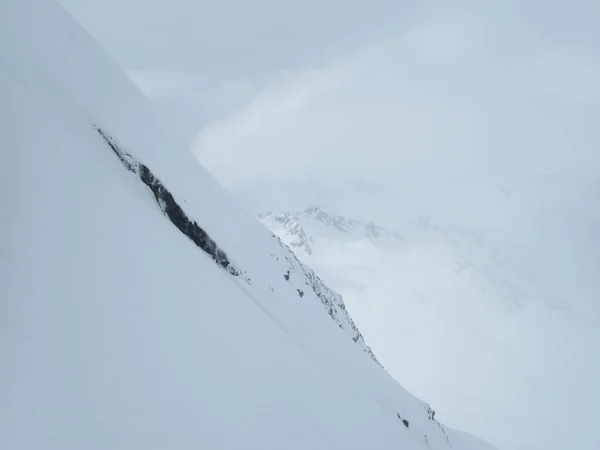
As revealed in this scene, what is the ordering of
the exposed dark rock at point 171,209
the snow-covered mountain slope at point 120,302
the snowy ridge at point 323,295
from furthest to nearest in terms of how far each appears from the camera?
the snowy ridge at point 323,295, the exposed dark rock at point 171,209, the snow-covered mountain slope at point 120,302

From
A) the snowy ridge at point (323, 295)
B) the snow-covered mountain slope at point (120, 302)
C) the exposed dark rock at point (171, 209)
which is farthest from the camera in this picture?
the snowy ridge at point (323, 295)

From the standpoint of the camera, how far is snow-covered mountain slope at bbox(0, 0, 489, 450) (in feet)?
23.9

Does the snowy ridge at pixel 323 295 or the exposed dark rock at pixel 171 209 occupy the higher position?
the snowy ridge at pixel 323 295

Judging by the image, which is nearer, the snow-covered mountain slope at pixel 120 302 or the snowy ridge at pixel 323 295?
the snow-covered mountain slope at pixel 120 302

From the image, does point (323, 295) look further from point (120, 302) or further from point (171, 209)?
point (120, 302)

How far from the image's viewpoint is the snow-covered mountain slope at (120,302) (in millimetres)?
7277

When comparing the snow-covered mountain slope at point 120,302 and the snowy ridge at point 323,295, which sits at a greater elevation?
the snowy ridge at point 323,295

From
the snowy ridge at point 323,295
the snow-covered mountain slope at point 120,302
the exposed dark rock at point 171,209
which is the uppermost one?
the snowy ridge at point 323,295

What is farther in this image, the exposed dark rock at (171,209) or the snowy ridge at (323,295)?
the snowy ridge at (323,295)

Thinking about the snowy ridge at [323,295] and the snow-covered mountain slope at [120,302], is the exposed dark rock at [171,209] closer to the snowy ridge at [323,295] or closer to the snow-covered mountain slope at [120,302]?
the snow-covered mountain slope at [120,302]

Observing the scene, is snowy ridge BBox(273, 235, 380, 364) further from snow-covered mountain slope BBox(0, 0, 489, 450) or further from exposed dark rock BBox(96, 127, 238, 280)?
exposed dark rock BBox(96, 127, 238, 280)

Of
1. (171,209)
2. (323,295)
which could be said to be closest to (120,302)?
(171,209)

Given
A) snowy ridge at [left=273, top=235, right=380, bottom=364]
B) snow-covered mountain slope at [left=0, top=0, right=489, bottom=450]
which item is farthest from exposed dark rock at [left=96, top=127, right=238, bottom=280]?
snowy ridge at [left=273, top=235, right=380, bottom=364]

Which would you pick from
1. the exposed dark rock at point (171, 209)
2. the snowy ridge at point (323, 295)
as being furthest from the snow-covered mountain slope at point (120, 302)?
the snowy ridge at point (323, 295)
